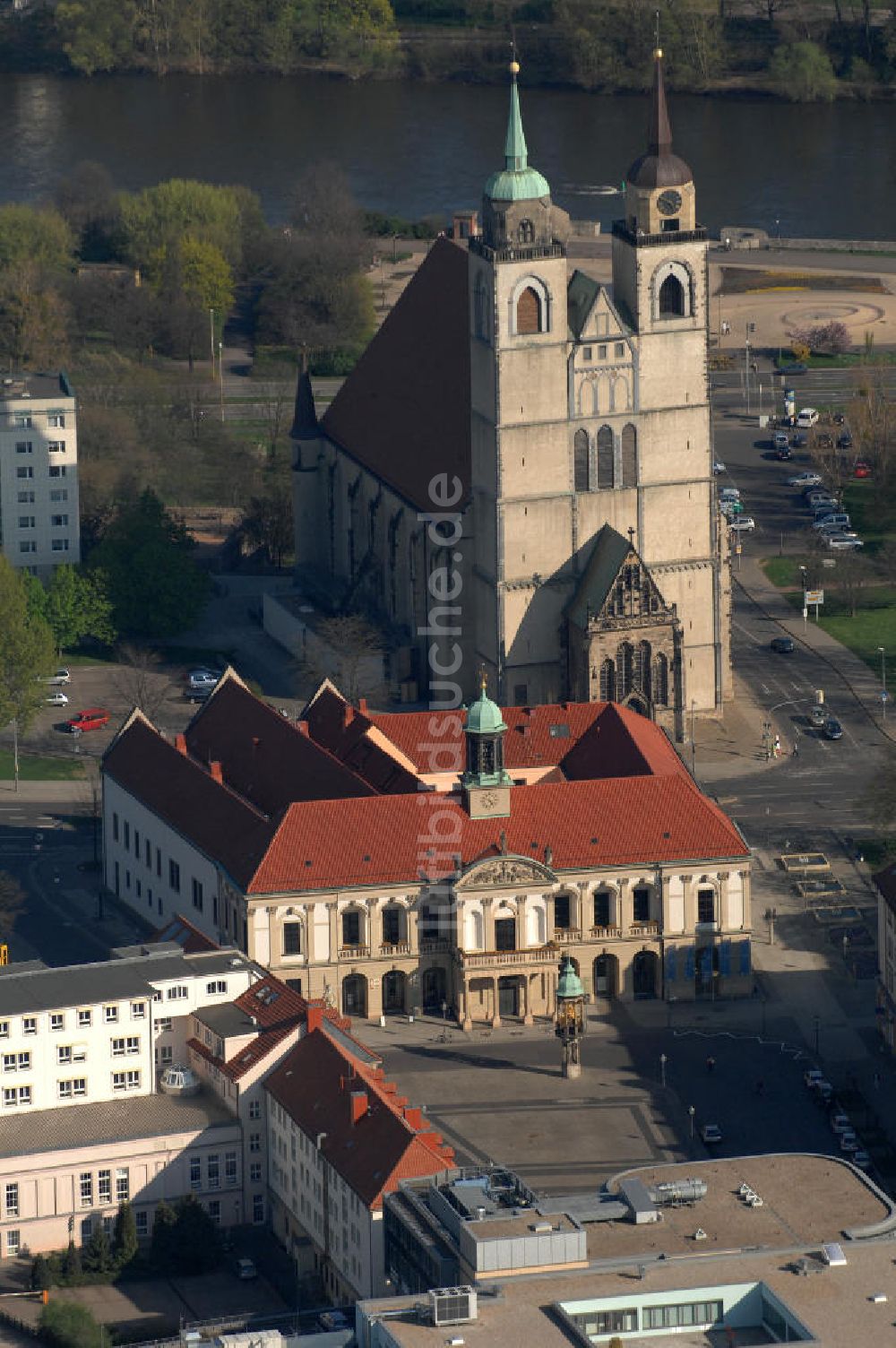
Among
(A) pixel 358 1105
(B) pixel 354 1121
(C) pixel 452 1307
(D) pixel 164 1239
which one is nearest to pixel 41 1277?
→ (D) pixel 164 1239

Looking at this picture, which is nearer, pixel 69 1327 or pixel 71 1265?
pixel 69 1327

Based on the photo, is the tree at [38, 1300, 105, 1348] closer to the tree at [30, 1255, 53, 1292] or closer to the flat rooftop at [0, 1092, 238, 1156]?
the tree at [30, 1255, 53, 1292]

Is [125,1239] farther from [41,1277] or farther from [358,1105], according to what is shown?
[358,1105]

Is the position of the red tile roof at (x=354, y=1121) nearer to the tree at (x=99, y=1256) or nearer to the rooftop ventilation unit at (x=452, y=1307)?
the tree at (x=99, y=1256)

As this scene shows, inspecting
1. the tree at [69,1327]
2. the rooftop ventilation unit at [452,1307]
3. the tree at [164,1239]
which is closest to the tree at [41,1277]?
the tree at [164,1239]

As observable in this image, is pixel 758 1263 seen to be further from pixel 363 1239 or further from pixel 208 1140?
pixel 208 1140

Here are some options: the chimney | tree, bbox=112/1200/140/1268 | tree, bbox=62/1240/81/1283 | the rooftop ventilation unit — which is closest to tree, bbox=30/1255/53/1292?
tree, bbox=62/1240/81/1283

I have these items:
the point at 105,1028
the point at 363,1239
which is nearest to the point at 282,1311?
the point at 363,1239
